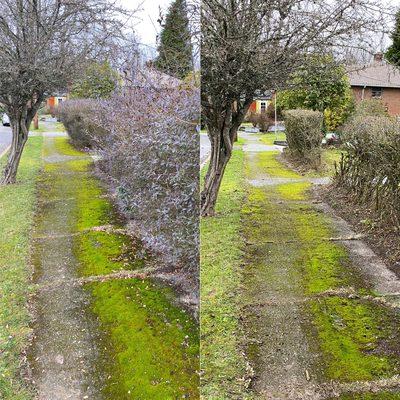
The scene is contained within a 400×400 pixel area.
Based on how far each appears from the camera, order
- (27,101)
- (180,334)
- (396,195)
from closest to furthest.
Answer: (180,334), (27,101), (396,195)

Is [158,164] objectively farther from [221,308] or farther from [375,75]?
[375,75]

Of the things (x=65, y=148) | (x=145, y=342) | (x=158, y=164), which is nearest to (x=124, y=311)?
(x=145, y=342)

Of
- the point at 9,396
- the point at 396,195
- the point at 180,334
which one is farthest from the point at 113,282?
the point at 396,195

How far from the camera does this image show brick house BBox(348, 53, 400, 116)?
1.52m

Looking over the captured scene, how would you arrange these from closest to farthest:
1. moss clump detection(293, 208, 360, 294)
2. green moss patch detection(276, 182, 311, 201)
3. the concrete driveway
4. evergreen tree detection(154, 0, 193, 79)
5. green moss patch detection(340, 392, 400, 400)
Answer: evergreen tree detection(154, 0, 193, 79)
green moss patch detection(340, 392, 400, 400)
the concrete driveway
moss clump detection(293, 208, 360, 294)
green moss patch detection(276, 182, 311, 201)

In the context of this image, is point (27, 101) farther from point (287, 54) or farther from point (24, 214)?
point (287, 54)

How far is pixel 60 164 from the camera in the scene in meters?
1.79

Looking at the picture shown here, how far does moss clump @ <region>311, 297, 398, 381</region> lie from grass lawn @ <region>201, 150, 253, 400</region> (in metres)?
0.32

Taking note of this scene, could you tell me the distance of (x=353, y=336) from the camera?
1.61 metres

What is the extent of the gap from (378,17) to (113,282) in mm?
1349

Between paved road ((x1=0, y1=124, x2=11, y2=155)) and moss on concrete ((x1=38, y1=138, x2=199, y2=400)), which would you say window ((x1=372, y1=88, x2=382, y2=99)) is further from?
paved road ((x1=0, y1=124, x2=11, y2=155))

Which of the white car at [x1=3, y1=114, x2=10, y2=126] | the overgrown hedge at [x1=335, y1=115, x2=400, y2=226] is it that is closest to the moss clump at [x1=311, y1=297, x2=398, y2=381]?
the overgrown hedge at [x1=335, y1=115, x2=400, y2=226]

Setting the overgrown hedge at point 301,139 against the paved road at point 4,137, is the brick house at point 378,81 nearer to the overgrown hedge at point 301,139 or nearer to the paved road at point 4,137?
the overgrown hedge at point 301,139

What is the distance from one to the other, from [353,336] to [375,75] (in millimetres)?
999
